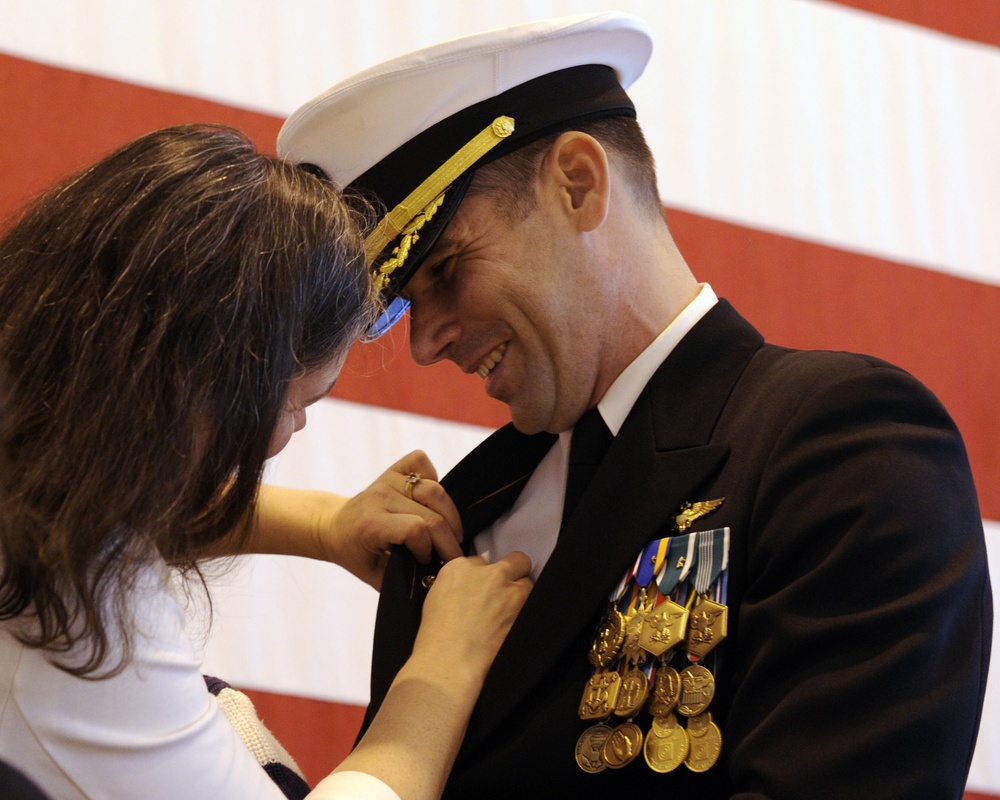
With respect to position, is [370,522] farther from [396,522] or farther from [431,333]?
[431,333]

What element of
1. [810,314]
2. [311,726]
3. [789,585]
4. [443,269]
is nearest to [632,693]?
[789,585]

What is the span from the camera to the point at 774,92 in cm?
171

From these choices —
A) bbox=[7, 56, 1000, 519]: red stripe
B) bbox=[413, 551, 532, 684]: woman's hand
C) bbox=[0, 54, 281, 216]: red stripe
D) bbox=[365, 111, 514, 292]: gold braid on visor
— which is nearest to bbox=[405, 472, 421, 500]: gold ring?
bbox=[413, 551, 532, 684]: woman's hand

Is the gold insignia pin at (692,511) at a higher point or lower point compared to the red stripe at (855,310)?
higher

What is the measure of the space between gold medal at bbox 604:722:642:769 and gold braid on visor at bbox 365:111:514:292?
1.30 ft

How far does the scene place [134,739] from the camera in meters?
0.69

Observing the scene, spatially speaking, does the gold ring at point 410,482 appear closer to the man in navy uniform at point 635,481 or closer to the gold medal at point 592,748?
the man in navy uniform at point 635,481

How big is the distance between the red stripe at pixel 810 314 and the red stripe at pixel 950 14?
376mm

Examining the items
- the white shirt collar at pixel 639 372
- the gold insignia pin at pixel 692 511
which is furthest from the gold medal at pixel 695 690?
the white shirt collar at pixel 639 372

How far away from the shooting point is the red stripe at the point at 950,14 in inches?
70.5

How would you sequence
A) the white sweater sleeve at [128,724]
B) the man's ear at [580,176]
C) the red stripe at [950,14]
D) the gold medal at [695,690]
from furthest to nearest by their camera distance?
the red stripe at [950,14] < the man's ear at [580,176] < the gold medal at [695,690] < the white sweater sleeve at [128,724]

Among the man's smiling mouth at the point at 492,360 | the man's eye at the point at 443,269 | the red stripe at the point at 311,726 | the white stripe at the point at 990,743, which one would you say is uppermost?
the man's eye at the point at 443,269

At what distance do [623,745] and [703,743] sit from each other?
59mm

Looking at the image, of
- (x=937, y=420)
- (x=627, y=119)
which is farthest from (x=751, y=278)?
(x=937, y=420)
